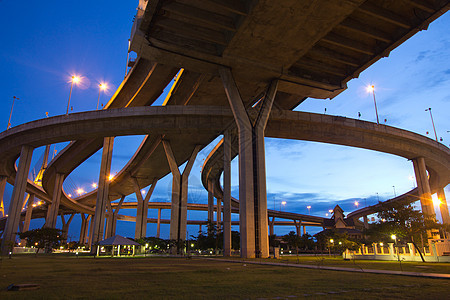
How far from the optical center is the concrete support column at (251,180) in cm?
2703

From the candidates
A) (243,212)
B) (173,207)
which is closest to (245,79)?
(243,212)

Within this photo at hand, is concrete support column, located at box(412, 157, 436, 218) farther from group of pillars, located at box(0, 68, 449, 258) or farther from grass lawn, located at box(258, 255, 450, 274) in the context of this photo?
grass lawn, located at box(258, 255, 450, 274)

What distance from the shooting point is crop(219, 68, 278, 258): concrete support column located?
88.7 feet

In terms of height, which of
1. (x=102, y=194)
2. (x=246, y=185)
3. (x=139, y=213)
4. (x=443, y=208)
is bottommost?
(x=246, y=185)

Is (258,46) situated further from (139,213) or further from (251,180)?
(139,213)

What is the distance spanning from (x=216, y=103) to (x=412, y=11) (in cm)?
2415

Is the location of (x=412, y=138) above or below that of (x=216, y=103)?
below

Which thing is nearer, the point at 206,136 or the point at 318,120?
the point at 318,120

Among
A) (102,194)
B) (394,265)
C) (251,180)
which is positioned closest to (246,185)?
(251,180)

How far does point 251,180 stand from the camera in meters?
28.2

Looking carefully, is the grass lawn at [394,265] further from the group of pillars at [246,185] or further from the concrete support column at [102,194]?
the concrete support column at [102,194]

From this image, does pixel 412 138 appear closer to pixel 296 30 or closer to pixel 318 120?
pixel 318 120

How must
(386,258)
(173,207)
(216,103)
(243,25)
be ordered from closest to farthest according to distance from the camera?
(243,25) → (386,258) → (216,103) → (173,207)

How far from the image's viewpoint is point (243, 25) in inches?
→ 947
